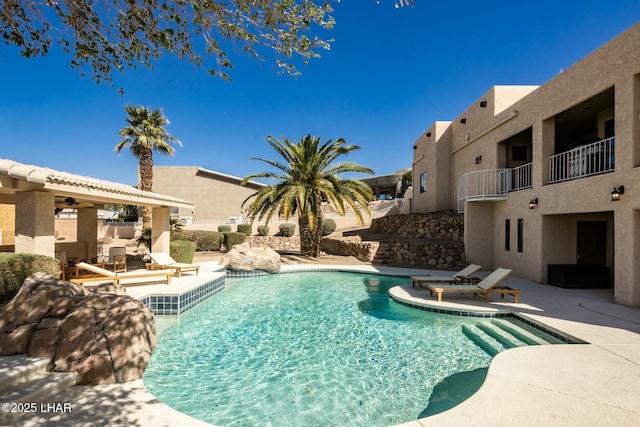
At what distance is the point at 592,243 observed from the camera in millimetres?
12070

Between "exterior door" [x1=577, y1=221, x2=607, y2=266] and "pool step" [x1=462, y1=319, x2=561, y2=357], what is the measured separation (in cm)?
706

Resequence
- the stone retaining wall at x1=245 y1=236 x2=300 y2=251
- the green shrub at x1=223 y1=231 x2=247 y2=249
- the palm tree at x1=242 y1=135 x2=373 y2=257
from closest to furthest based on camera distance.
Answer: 1. the palm tree at x1=242 y1=135 x2=373 y2=257
2. the green shrub at x1=223 y1=231 x2=247 y2=249
3. the stone retaining wall at x1=245 y1=236 x2=300 y2=251

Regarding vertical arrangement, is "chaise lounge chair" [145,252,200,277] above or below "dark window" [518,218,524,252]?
below

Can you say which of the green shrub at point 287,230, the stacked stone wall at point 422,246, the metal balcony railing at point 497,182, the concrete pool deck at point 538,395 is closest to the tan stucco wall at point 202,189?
the green shrub at point 287,230

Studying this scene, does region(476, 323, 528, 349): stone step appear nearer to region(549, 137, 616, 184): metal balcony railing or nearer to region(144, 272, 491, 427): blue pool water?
region(144, 272, 491, 427): blue pool water

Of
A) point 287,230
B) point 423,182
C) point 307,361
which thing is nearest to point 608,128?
point 423,182

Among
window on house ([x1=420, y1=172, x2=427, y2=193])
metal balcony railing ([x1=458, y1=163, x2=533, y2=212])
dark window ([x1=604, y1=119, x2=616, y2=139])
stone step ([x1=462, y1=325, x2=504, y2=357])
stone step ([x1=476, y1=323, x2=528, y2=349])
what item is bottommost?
stone step ([x1=462, y1=325, x2=504, y2=357])

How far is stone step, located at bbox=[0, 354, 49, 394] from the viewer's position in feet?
13.1

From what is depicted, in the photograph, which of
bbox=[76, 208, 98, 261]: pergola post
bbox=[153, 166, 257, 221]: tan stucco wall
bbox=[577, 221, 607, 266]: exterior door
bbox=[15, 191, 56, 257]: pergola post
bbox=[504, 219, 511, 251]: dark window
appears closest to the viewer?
bbox=[15, 191, 56, 257]: pergola post

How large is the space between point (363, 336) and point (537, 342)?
11.5 ft

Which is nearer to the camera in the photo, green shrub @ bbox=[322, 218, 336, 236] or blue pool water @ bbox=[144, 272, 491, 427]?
blue pool water @ bbox=[144, 272, 491, 427]

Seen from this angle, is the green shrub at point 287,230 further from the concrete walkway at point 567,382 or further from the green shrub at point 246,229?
the concrete walkway at point 567,382

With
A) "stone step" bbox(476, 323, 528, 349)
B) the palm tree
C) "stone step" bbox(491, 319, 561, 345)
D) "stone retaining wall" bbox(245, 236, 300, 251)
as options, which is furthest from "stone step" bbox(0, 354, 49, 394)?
"stone retaining wall" bbox(245, 236, 300, 251)

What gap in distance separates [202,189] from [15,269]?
3154 cm
